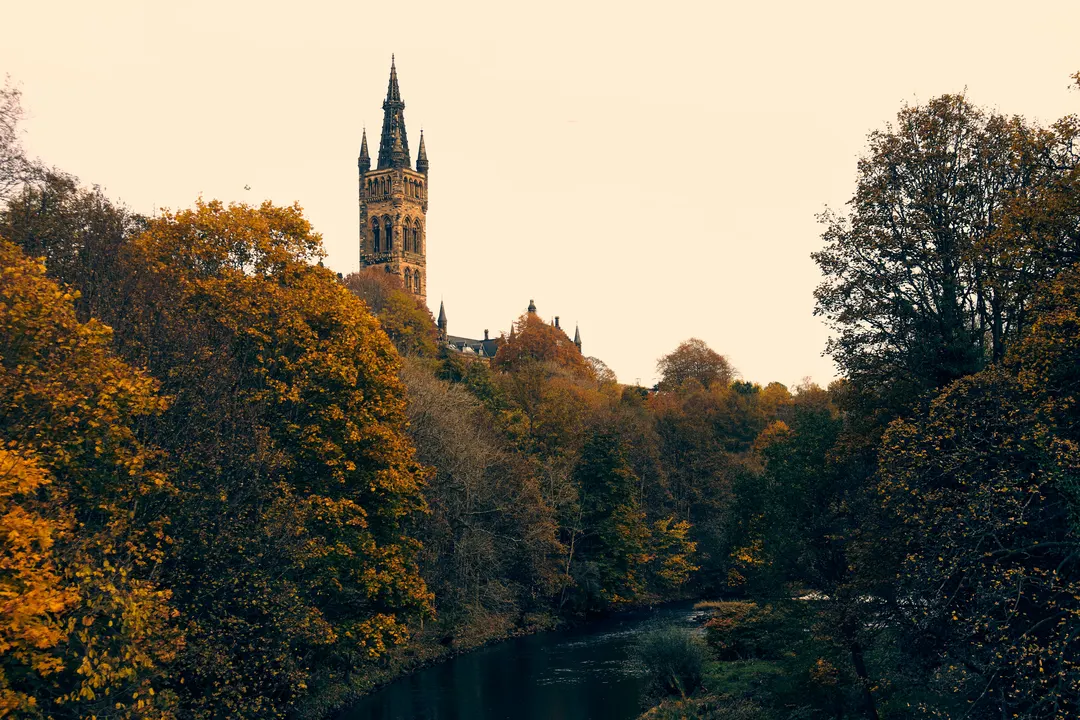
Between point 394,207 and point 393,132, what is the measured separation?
16870mm

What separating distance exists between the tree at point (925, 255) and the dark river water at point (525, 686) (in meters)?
19.9

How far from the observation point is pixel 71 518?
66.6 feet

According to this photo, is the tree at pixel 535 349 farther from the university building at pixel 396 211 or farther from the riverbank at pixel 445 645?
the university building at pixel 396 211

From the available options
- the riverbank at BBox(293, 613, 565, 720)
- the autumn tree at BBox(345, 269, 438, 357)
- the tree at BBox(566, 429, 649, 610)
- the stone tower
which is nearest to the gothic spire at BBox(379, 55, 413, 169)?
the stone tower

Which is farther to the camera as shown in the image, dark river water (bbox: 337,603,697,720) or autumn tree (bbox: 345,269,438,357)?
autumn tree (bbox: 345,269,438,357)

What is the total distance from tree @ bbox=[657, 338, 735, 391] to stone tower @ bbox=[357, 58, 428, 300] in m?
62.7

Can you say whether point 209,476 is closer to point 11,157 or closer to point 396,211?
point 11,157

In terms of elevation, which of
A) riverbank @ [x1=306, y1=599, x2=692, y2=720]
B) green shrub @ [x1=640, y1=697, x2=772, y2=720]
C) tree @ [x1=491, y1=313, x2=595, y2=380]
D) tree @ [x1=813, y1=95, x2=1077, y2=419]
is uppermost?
tree @ [x1=491, y1=313, x2=595, y2=380]

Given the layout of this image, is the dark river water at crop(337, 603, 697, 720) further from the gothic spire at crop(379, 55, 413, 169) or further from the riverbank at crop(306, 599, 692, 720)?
the gothic spire at crop(379, 55, 413, 169)

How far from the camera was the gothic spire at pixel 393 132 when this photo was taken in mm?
178750

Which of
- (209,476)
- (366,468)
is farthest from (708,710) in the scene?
(209,476)

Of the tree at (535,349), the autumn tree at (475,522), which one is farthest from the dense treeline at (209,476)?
the tree at (535,349)

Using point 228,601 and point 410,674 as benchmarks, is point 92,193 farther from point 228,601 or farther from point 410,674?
point 410,674

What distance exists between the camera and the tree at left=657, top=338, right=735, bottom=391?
5118 inches
